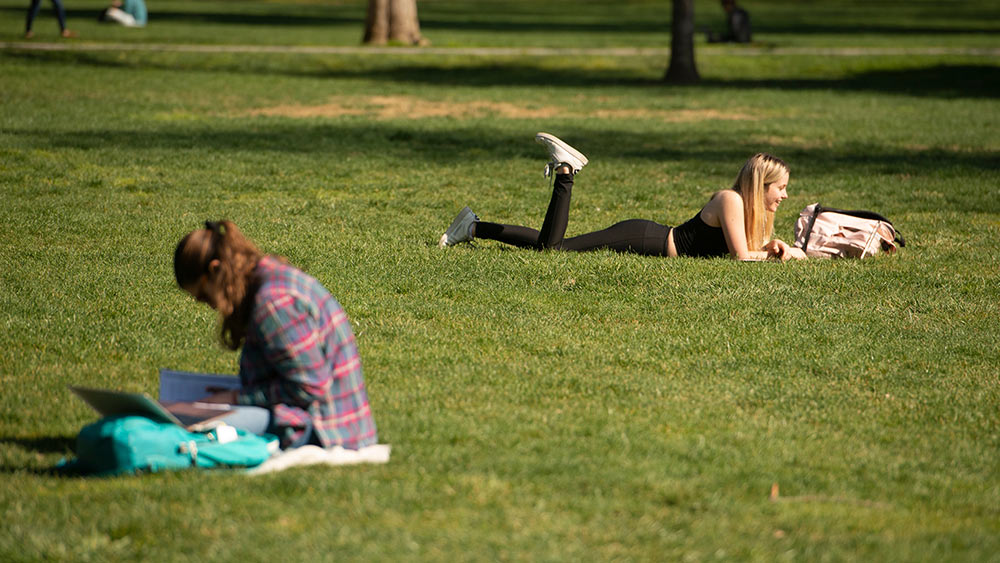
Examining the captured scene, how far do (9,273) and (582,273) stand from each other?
404 centimetres

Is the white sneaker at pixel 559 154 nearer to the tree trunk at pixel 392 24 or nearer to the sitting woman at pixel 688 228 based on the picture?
the sitting woman at pixel 688 228

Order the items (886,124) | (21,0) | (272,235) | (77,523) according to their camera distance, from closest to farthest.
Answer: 1. (77,523)
2. (272,235)
3. (886,124)
4. (21,0)

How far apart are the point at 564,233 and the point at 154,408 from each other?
4.64m

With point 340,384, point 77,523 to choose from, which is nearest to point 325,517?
point 340,384

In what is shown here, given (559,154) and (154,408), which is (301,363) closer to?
(154,408)

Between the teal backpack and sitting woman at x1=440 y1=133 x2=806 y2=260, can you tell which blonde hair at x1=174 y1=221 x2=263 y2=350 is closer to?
the teal backpack

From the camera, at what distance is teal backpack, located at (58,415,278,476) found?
419 centimetres

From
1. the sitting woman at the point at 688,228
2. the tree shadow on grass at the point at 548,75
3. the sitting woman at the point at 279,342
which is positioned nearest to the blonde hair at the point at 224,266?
the sitting woman at the point at 279,342

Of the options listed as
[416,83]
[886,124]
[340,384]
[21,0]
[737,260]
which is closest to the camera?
[340,384]

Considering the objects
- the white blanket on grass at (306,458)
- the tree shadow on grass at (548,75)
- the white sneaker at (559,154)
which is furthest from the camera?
the tree shadow on grass at (548,75)

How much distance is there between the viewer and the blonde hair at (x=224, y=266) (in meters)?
4.16

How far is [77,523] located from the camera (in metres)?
3.86

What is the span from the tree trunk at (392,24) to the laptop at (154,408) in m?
25.9

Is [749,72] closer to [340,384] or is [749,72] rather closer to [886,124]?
[886,124]
